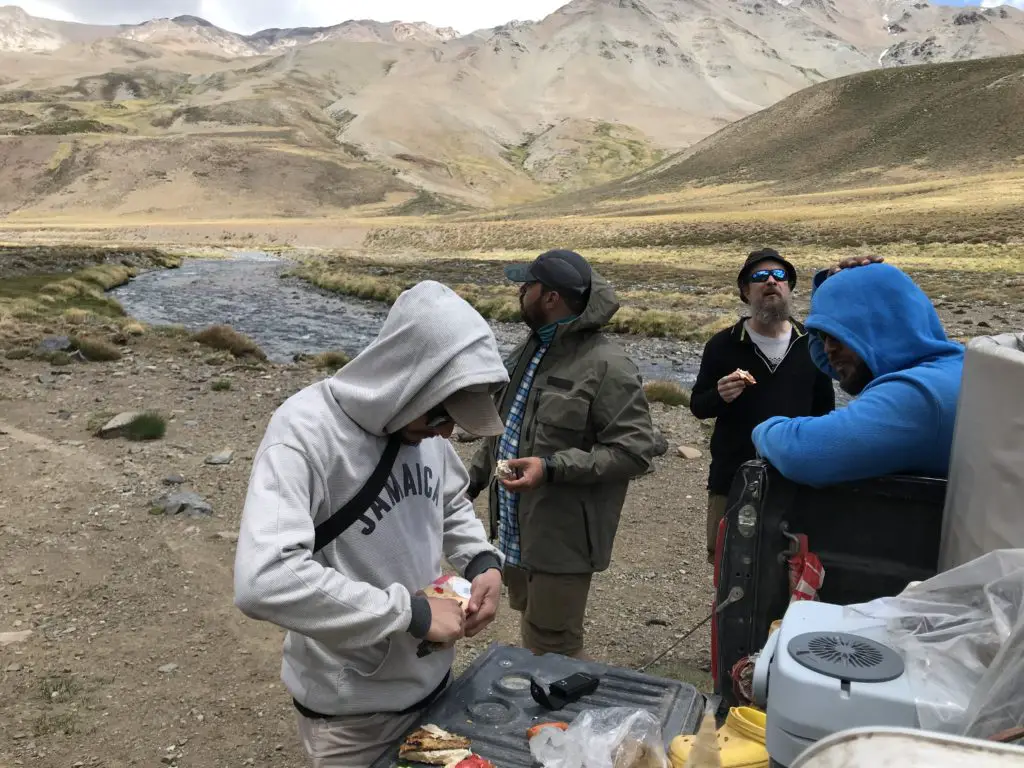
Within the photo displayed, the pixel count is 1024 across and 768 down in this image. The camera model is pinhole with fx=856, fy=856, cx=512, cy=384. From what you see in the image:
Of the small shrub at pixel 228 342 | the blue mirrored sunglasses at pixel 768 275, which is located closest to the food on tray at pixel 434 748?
the blue mirrored sunglasses at pixel 768 275

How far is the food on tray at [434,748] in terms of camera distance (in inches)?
81.0

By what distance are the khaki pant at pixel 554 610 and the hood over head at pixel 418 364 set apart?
1996 millimetres

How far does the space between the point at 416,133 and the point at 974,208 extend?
5679 inches

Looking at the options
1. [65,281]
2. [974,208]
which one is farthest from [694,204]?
[65,281]

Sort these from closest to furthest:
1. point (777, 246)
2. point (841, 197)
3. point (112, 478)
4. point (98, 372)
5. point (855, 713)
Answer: point (855, 713) → point (112, 478) → point (98, 372) → point (777, 246) → point (841, 197)

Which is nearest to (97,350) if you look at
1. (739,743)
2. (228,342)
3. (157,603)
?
(228,342)

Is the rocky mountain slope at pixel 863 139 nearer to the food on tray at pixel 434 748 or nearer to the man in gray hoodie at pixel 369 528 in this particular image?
the man in gray hoodie at pixel 369 528

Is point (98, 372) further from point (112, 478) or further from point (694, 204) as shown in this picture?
point (694, 204)

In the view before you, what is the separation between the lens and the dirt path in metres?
4.69

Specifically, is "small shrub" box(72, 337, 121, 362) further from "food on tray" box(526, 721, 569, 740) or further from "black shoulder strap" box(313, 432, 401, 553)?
"food on tray" box(526, 721, 569, 740)

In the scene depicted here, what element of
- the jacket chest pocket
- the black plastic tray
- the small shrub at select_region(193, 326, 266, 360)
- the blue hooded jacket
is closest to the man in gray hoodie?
the black plastic tray

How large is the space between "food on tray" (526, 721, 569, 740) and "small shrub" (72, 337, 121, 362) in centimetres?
1552

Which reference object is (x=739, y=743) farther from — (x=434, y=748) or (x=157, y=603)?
(x=157, y=603)

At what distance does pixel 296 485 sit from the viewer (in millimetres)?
2104
